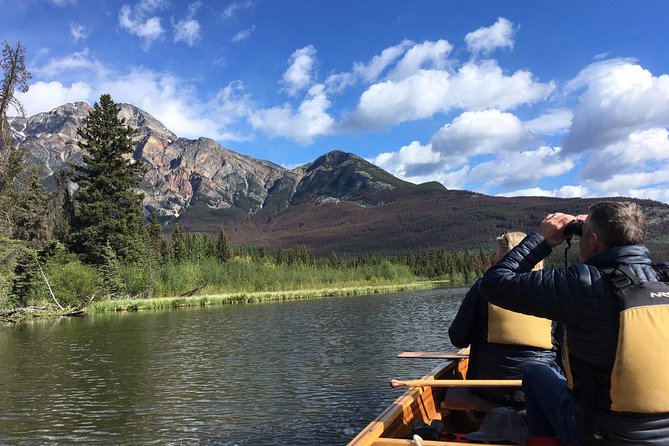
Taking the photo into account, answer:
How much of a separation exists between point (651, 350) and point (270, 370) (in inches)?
517

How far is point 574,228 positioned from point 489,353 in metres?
2.88

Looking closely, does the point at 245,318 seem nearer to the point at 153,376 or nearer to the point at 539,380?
the point at 153,376

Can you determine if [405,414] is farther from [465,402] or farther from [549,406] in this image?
[549,406]

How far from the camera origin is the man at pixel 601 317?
3104mm

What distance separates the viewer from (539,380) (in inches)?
171

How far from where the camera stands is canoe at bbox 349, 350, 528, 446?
15.8 feet

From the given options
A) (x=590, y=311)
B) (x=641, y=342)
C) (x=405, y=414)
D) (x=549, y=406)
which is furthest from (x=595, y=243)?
(x=405, y=414)

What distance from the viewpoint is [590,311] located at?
10.5 ft

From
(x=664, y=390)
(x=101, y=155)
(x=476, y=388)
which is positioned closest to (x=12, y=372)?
(x=476, y=388)

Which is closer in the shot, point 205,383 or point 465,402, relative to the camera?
point 465,402

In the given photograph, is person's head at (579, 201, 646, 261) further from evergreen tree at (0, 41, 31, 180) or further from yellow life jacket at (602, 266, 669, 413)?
evergreen tree at (0, 41, 31, 180)

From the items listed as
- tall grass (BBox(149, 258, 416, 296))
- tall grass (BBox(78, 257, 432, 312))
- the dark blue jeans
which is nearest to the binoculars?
the dark blue jeans

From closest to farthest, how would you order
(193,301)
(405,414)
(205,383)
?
(405,414) → (205,383) → (193,301)

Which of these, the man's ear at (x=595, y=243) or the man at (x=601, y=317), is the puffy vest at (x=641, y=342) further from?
the man's ear at (x=595, y=243)
